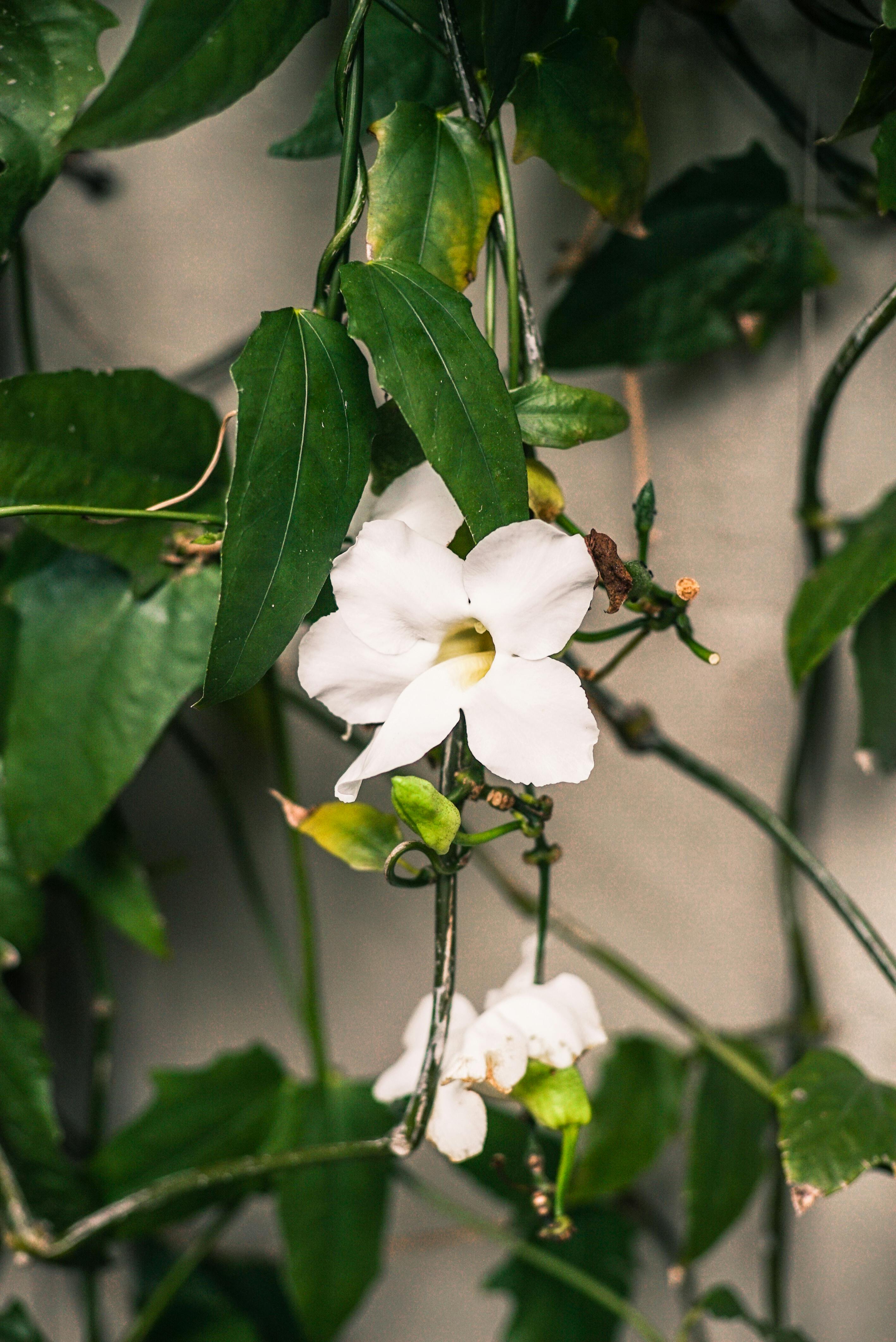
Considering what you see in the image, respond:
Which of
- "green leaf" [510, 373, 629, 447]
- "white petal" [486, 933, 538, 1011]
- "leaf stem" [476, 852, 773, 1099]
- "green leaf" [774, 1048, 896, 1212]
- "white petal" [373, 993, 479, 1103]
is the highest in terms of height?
"green leaf" [510, 373, 629, 447]

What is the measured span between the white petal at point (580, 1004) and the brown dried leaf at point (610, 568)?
152 millimetres

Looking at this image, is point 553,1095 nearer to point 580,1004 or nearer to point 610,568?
point 580,1004

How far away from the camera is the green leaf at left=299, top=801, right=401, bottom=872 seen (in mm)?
316

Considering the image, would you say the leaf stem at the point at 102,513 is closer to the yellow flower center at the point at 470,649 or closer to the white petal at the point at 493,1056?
the yellow flower center at the point at 470,649

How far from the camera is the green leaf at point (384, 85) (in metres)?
0.39

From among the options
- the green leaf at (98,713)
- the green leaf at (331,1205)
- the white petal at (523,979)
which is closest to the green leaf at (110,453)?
the green leaf at (98,713)

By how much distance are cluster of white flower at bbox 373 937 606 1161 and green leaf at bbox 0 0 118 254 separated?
34cm

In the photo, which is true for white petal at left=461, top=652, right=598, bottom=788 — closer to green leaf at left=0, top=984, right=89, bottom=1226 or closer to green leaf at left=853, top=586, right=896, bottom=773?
green leaf at left=853, top=586, right=896, bottom=773

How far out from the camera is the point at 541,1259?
0.57 metres

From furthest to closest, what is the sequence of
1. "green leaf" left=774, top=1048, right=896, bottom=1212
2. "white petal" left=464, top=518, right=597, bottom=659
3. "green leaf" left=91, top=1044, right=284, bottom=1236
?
"green leaf" left=91, top=1044, right=284, bottom=1236, "green leaf" left=774, top=1048, right=896, bottom=1212, "white petal" left=464, top=518, right=597, bottom=659

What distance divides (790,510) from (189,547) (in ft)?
1.12

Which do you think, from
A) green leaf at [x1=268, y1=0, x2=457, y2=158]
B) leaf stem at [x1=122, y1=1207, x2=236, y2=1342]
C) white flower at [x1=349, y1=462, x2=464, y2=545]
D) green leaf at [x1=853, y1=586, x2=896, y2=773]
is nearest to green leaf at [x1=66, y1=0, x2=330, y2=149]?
green leaf at [x1=268, y1=0, x2=457, y2=158]

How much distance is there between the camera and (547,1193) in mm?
355

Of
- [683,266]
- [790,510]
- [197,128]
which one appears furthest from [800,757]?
[197,128]
